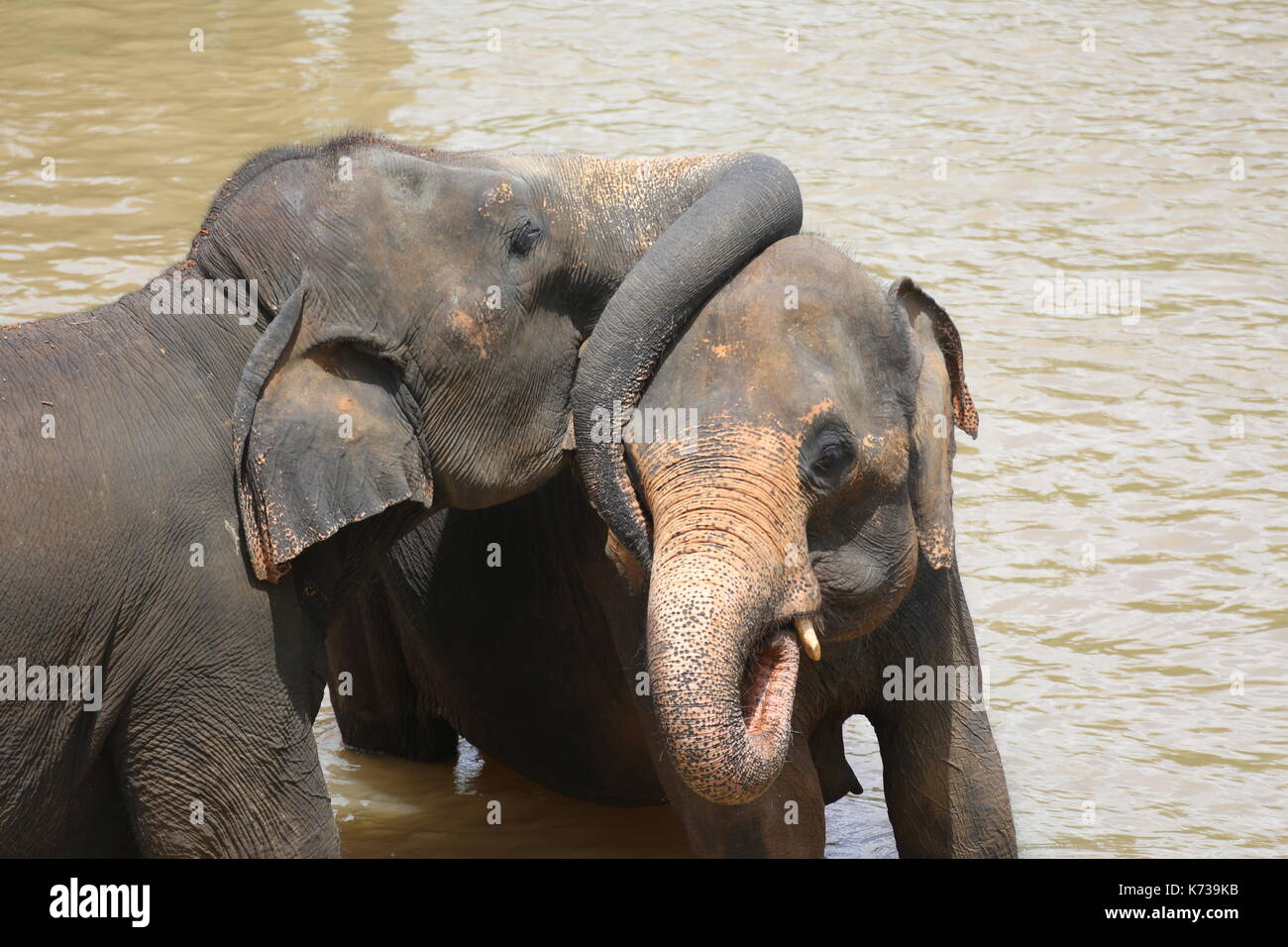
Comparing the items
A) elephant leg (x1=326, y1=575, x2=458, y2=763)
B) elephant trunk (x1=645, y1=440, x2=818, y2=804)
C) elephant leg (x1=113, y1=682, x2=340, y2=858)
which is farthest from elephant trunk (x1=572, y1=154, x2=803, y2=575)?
elephant leg (x1=326, y1=575, x2=458, y2=763)

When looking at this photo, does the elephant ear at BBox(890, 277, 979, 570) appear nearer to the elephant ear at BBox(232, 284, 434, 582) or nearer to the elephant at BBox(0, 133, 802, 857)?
the elephant at BBox(0, 133, 802, 857)

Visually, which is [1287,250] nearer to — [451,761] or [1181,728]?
[1181,728]

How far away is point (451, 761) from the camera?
6270mm

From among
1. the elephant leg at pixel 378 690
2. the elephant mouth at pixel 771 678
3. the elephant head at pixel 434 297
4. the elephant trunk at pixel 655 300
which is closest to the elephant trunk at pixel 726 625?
the elephant mouth at pixel 771 678

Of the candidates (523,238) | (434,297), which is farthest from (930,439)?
(434,297)

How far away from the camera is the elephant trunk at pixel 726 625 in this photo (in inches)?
147

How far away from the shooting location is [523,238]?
435 cm

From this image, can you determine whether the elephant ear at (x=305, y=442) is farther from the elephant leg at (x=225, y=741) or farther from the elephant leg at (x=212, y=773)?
the elephant leg at (x=212, y=773)

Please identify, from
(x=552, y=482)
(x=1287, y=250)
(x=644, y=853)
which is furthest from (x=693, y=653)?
(x=1287, y=250)

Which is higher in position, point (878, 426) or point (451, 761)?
point (878, 426)

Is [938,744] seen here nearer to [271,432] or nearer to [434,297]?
[434,297]

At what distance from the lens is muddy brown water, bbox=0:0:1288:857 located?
19.6 feet

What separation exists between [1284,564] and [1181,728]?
1217mm

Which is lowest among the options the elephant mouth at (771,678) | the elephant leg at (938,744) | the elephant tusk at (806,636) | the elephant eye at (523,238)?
the elephant leg at (938,744)
